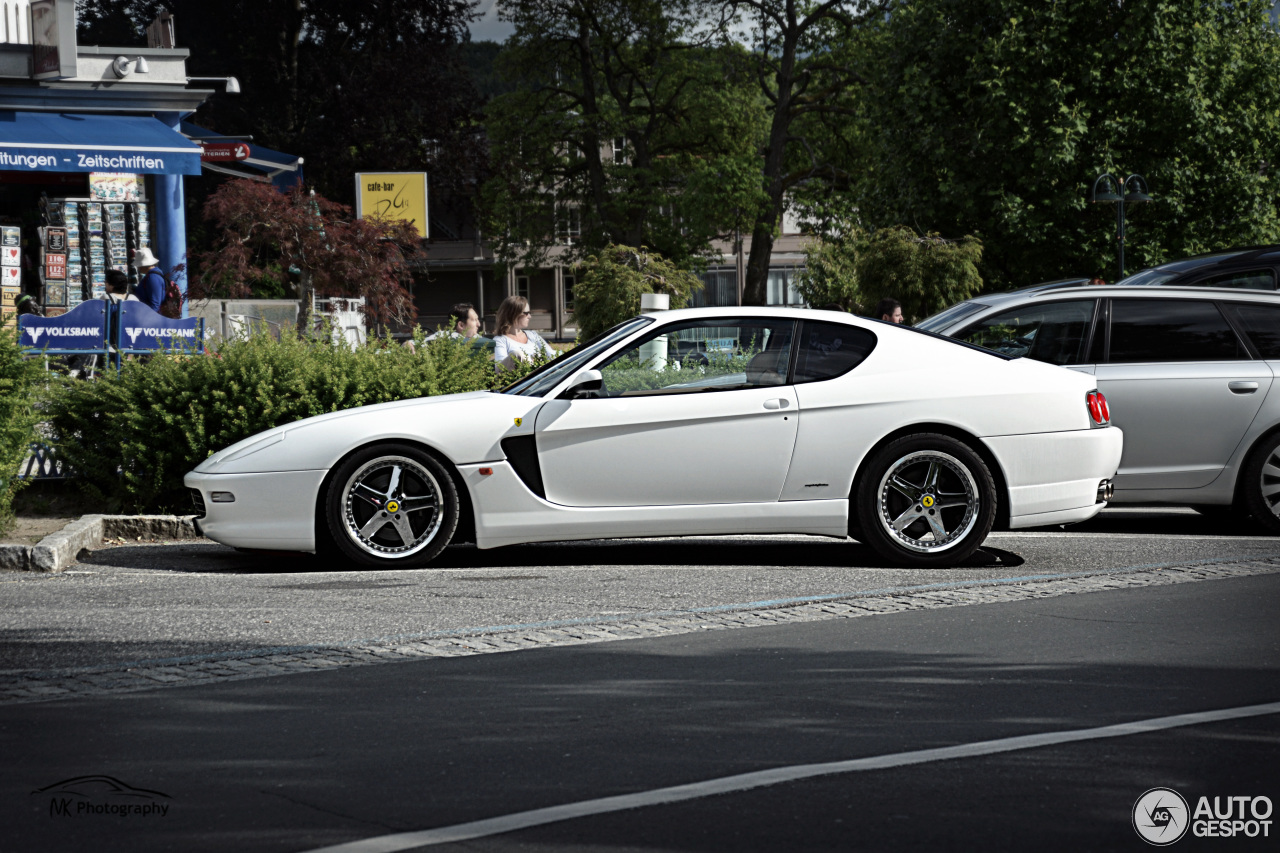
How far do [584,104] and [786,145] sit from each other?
21.6 ft

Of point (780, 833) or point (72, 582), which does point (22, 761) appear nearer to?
point (780, 833)

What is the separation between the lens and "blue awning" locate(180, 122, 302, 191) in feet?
85.4

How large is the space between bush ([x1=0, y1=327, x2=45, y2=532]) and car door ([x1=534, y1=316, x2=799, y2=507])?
3388 millimetres

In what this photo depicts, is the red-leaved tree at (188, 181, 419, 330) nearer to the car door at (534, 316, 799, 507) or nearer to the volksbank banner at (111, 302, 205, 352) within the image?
the volksbank banner at (111, 302, 205, 352)

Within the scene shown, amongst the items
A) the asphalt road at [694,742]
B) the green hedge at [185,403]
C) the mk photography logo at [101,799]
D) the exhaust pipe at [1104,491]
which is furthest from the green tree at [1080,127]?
the mk photography logo at [101,799]

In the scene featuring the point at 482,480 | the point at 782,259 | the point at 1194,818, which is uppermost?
the point at 782,259

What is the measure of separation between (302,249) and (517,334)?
8662 mm

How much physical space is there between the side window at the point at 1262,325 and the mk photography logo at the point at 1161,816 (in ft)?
21.2

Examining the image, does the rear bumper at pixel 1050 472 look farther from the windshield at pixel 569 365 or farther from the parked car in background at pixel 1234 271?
the parked car in background at pixel 1234 271

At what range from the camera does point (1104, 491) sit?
8.56 meters

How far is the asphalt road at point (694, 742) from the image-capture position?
12.3 ft

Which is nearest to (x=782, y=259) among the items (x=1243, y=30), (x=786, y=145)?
(x=786, y=145)

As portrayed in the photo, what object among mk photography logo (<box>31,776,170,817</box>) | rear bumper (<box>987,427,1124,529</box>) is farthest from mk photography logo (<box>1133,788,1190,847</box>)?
rear bumper (<box>987,427,1124,529</box>)

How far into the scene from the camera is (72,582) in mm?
7809
